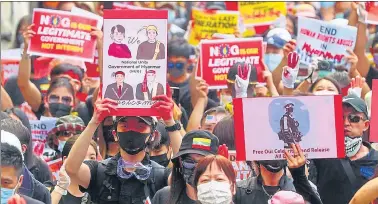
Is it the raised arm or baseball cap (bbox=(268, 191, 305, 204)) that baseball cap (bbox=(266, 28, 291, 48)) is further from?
baseball cap (bbox=(268, 191, 305, 204))

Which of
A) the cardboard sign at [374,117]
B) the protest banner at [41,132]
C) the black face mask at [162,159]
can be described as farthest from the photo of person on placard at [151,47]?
the protest banner at [41,132]

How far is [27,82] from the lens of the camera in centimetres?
1321

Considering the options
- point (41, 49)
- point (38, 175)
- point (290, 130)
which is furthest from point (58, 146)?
point (290, 130)

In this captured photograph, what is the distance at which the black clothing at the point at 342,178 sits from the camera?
10.4m

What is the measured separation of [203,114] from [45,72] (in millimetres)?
3208

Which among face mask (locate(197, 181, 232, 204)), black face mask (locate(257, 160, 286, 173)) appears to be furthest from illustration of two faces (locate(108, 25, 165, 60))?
face mask (locate(197, 181, 232, 204))

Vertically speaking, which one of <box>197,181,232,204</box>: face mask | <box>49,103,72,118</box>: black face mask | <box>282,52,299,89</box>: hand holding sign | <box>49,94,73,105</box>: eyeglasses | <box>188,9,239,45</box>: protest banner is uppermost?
<box>188,9,239,45</box>: protest banner

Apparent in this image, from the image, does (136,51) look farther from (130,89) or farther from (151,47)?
(130,89)

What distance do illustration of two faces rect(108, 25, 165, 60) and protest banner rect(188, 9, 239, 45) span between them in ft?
18.3

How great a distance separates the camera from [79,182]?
9570 millimetres

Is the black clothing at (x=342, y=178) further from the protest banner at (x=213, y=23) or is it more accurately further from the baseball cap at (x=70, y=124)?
the protest banner at (x=213, y=23)

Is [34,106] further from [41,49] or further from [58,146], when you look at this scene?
[58,146]

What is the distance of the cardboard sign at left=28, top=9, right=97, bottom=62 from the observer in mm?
13578

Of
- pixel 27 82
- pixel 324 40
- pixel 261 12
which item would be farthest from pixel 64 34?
pixel 261 12
